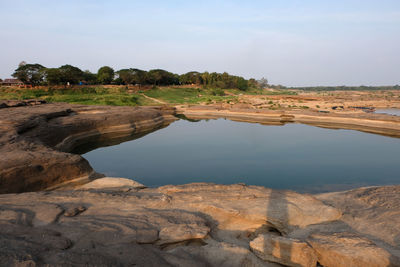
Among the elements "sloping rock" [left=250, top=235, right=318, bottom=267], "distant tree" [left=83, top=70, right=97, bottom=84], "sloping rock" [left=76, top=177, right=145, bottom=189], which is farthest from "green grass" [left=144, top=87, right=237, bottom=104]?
"sloping rock" [left=250, top=235, right=318, bottom=267]

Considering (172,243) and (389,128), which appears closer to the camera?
(172,243)

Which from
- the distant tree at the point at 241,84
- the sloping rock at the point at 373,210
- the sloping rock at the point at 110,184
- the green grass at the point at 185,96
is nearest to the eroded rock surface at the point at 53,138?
the sloping rock at the point at 110,184

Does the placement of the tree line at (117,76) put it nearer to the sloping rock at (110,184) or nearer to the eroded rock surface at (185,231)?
the sloping rock at (110,184)

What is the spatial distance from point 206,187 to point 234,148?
989 centimetres

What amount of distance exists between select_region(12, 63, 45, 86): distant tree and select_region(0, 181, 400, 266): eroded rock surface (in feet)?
167

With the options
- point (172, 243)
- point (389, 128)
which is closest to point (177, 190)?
point (172, 243)

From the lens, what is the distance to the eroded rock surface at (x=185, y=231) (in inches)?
167

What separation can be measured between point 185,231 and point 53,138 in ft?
47.2

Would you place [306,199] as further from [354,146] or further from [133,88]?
[133,88]

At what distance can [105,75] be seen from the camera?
5812cm

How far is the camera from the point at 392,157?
15523 mm

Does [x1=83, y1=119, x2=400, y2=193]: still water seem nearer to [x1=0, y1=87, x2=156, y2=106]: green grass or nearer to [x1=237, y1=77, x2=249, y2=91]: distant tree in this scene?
[x1=0, y1=87, x2=156, y2=106]: green grass

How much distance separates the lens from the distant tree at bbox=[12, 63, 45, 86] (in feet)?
157

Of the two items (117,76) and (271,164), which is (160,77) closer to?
(117,76)
